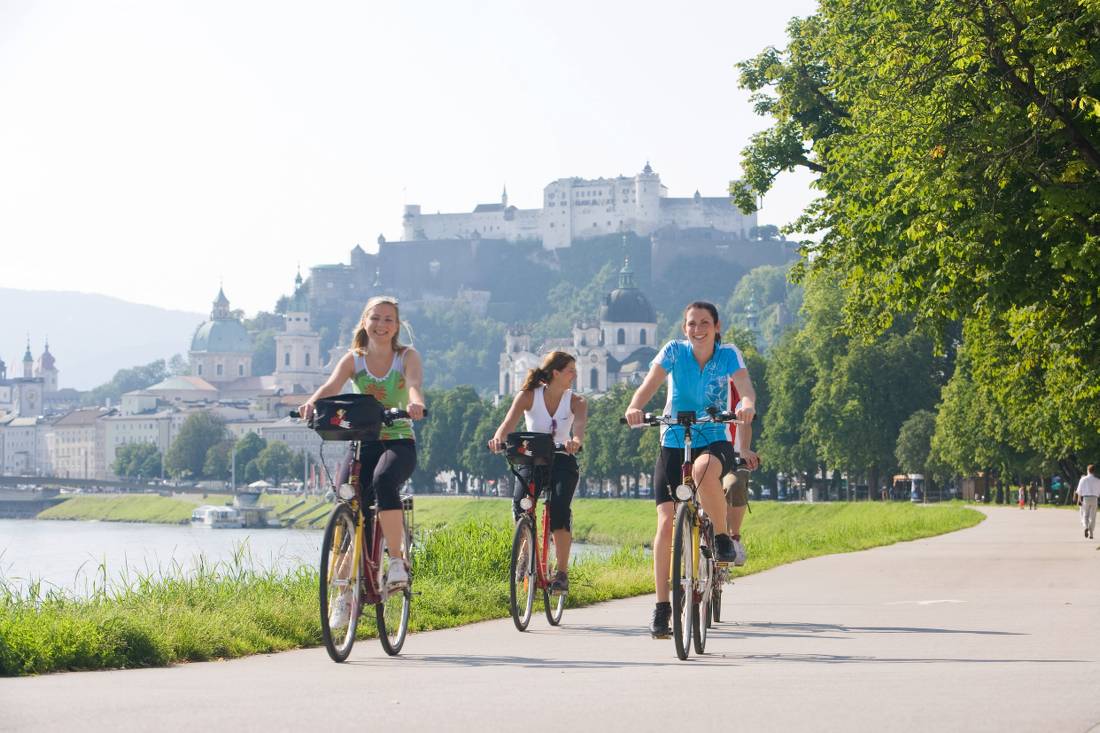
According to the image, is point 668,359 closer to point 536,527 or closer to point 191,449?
point 536,527

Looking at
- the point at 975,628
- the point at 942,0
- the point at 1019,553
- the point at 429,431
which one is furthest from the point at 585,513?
the point at 975,628

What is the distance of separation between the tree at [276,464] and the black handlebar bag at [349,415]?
152105mm

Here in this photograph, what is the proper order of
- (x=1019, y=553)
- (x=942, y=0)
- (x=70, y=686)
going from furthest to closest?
(x=1019, y=553) < (x=942, y=0) < (x=70, y=686)

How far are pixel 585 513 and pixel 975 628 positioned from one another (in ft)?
223

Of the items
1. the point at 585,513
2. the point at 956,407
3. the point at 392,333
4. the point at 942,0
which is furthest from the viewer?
the point at 585,513

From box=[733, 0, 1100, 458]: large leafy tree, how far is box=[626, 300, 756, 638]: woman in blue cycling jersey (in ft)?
21.0

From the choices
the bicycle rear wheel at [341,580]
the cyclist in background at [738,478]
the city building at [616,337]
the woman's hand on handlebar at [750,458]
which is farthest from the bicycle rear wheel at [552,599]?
the city building at [616,337]

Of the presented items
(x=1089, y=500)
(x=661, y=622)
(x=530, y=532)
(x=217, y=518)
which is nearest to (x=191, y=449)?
(x=217, y=518)

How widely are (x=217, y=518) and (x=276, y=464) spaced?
156ft

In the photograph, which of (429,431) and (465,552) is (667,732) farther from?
(429,431)

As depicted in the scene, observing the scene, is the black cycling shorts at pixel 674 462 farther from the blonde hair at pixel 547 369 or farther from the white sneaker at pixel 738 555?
the blonde hair at pixel 547 369

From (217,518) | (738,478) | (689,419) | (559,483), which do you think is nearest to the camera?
(689,419)

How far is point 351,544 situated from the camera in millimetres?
8469

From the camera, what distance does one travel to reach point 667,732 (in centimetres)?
604
